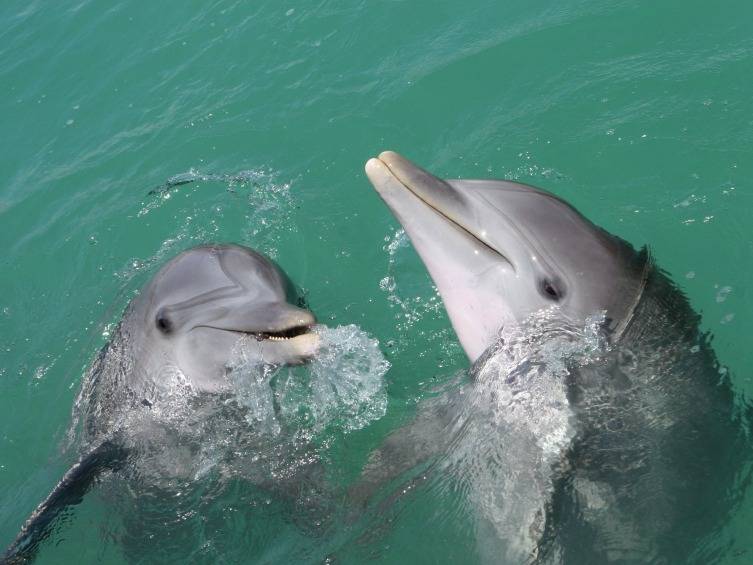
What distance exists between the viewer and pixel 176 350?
6672 millimetres

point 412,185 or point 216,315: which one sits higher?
point 412,185

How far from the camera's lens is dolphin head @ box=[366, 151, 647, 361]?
5.44 meters

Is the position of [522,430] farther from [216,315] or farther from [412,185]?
[216,315]

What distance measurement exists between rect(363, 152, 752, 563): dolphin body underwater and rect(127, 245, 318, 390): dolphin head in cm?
124

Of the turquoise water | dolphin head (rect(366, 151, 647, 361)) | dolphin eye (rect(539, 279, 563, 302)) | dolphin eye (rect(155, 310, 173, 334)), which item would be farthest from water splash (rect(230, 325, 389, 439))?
dolphin eye (rect(539, 279, 563, 302))

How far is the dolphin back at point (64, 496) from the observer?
20.1 feet

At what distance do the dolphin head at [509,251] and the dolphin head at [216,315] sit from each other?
3.73 ft

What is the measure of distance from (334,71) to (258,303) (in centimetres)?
604

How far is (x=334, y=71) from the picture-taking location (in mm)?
11555

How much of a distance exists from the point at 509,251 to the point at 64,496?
3.86 metres

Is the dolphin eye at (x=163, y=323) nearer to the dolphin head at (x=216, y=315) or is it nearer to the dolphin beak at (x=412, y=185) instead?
the dolphin head at (x=216, y=315)

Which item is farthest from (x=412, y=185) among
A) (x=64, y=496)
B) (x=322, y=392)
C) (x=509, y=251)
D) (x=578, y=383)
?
Answer: (x=64, y=496)

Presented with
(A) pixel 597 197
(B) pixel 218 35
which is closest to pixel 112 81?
(B) pixel 218 35

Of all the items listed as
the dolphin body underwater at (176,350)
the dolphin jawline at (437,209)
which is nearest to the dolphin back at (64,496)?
the dolphin body underwater at (176,350)
